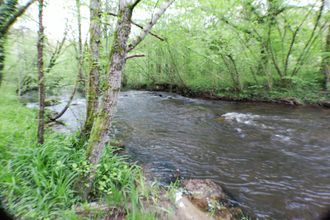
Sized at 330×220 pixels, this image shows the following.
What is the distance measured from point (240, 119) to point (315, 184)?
15.0 feet

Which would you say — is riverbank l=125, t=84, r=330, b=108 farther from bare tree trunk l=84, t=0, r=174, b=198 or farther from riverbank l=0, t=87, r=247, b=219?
bare tree trunk l=84, t=0, r=174, b=198

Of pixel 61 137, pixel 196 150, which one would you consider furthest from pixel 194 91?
pixel 61 137

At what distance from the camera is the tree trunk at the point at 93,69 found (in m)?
3.70

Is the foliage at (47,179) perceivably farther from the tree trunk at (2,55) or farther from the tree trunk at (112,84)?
the tree trunk at (2,55)

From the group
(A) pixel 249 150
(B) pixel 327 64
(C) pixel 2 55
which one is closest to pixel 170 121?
(A) pixel 249 150

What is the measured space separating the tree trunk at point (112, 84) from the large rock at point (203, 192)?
1.66 m

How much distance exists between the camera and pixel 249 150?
574cm

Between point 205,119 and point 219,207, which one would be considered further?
point 205,119

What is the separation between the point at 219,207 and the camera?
10.8ft

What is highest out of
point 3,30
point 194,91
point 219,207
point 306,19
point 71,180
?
point 306,19

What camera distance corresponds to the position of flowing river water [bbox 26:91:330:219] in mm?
3770

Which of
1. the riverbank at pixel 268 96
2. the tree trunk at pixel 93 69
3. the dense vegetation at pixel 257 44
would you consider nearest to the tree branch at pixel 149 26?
the tree trunk at pixel 93 69

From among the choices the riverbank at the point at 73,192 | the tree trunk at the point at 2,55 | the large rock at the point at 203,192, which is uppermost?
the tree trunk at the point at 2,55

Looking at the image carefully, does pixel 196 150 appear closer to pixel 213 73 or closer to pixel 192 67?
pixel 213 73
